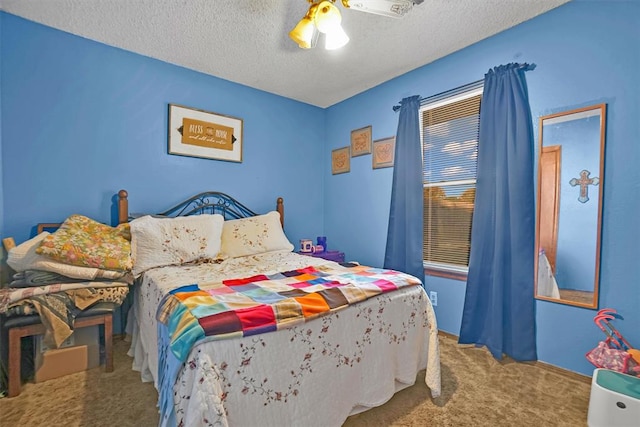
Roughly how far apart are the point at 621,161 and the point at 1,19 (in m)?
4.30

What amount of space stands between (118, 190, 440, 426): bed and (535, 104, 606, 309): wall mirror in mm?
1009

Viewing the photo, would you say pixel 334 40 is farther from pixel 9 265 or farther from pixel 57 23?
pixel 9 265

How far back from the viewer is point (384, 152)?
10.4ft

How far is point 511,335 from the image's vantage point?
2.14 metres

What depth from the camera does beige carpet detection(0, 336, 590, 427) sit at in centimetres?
151

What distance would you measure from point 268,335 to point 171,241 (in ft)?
4.73

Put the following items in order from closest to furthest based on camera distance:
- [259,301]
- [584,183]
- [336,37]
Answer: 1. [259,301]
2. [336,37]
3. [584,183]

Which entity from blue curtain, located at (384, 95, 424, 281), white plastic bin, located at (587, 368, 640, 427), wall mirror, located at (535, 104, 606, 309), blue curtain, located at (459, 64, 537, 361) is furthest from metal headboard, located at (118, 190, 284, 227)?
white plastic bin, located at (587, 368, 640, 427)

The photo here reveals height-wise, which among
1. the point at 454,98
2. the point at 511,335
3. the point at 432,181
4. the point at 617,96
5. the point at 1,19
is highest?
the point at 1,19

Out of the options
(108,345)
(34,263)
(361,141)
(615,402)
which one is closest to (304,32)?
(361,141)

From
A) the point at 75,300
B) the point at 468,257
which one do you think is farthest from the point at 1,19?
the point at 468,257

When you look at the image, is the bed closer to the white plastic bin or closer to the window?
the white plastic bin

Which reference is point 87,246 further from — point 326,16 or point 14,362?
point 326,16

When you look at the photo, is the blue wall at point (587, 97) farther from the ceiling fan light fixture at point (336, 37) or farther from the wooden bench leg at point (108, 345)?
the wooden bench leg at point (108, 345)
